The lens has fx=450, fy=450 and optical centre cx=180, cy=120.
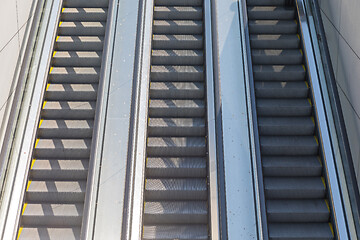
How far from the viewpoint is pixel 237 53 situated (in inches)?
310

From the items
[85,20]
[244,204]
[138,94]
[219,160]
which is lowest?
[244,204]

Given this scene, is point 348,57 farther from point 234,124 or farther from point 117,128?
point 117,128

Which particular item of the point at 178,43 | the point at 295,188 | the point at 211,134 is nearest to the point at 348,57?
the point at 295,188

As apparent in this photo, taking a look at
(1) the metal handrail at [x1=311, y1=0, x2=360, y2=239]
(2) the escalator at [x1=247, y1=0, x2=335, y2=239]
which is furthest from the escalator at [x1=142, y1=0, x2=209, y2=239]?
(1) the metal handrail at [x1=311, y1=0, x2=360, y2=239]

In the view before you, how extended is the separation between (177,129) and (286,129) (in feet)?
5.81

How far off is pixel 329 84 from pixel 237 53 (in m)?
1.66

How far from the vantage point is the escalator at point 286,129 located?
260 inches

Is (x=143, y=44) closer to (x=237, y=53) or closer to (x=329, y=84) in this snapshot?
(x=237, y=53)

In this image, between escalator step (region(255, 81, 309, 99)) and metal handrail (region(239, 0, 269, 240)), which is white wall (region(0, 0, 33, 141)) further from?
escalator step (region(255, 81, 309, 99))

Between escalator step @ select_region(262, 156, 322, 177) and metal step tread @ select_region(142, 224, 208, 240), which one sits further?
escalator step @ select_region(262, 156, 322, 177)

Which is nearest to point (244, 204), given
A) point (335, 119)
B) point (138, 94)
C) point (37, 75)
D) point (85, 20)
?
point (335, 119)

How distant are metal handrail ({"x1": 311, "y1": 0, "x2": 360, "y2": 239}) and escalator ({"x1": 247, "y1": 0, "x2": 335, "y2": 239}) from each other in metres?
0.47

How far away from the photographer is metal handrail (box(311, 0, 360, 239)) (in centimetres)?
610

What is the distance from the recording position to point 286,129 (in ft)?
23.9
